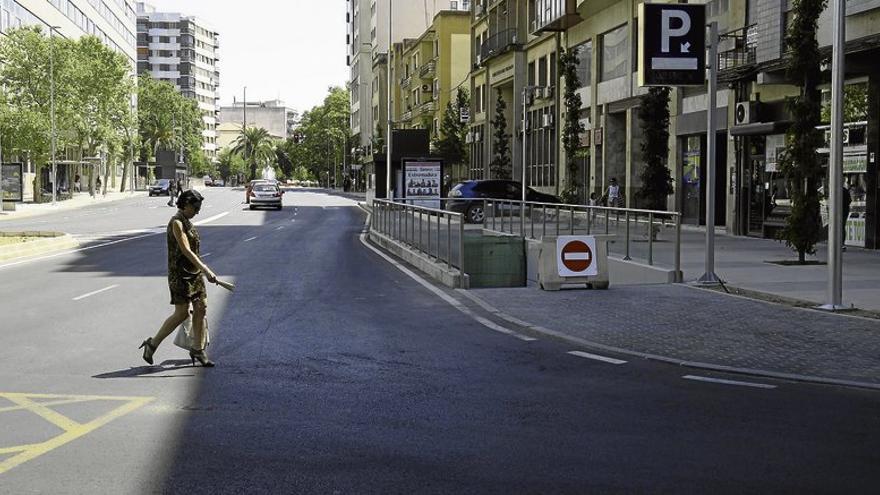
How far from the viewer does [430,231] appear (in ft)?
66.8

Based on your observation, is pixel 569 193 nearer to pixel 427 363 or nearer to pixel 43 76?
pixel 427 363

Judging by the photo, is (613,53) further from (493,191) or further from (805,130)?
(805,130)

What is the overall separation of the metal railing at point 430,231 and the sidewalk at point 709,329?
1677 mm

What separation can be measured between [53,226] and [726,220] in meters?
23.7

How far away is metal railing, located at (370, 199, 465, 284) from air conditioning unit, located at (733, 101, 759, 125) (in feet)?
33.0

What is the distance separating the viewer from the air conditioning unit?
28517mm

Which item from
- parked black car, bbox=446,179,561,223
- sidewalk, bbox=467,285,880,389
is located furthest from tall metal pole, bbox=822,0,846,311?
parked black car, bbox=446,179,561,223

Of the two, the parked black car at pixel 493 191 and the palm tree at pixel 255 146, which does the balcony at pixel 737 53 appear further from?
the palm tree at pixel 255 146

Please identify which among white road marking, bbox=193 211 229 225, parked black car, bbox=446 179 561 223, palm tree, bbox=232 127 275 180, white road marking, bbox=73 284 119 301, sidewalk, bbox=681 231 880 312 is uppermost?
palm tree, bbox=232 127 275 180

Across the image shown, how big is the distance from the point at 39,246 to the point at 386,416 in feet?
69.4

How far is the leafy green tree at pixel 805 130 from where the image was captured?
20.2m

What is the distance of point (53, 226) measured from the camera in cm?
3853

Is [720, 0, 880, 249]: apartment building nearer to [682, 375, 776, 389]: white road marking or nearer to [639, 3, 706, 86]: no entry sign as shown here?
[639, 3, 706, 86]: no entry sign

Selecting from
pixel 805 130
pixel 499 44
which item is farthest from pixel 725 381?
pixel 499 44
